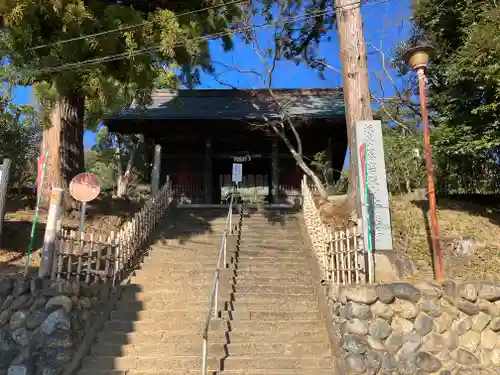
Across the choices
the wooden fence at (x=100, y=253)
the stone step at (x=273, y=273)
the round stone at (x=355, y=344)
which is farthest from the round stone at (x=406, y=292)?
the wooden fence at (x=100, y=253)

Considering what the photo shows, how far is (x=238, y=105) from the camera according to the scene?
679 inches

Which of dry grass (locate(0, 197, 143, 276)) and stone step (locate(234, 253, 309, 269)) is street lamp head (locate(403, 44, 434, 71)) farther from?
dry grass (locate(0, 197, 143, 276))

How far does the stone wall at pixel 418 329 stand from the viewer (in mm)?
5578

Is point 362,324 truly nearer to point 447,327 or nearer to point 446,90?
point 447,327

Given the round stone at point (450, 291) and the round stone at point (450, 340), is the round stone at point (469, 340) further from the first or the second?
the round stone at point (450, 291)

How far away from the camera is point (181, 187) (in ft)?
54.6

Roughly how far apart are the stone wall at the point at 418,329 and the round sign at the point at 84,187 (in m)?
4.50

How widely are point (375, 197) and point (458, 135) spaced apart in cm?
334

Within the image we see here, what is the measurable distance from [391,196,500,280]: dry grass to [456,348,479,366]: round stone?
188 cm

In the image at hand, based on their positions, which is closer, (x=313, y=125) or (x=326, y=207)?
(x=326, y=207)

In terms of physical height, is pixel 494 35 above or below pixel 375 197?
above

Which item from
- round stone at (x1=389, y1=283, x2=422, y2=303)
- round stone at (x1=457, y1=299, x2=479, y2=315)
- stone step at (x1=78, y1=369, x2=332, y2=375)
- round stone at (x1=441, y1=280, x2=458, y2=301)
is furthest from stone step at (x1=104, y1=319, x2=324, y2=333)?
round stone at (x1=457, y1=299, x2=479, y2=315)

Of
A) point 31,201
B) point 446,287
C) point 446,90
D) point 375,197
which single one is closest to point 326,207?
point 375,197

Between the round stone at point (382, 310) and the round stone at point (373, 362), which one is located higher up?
the round stone at point (382, 310)
